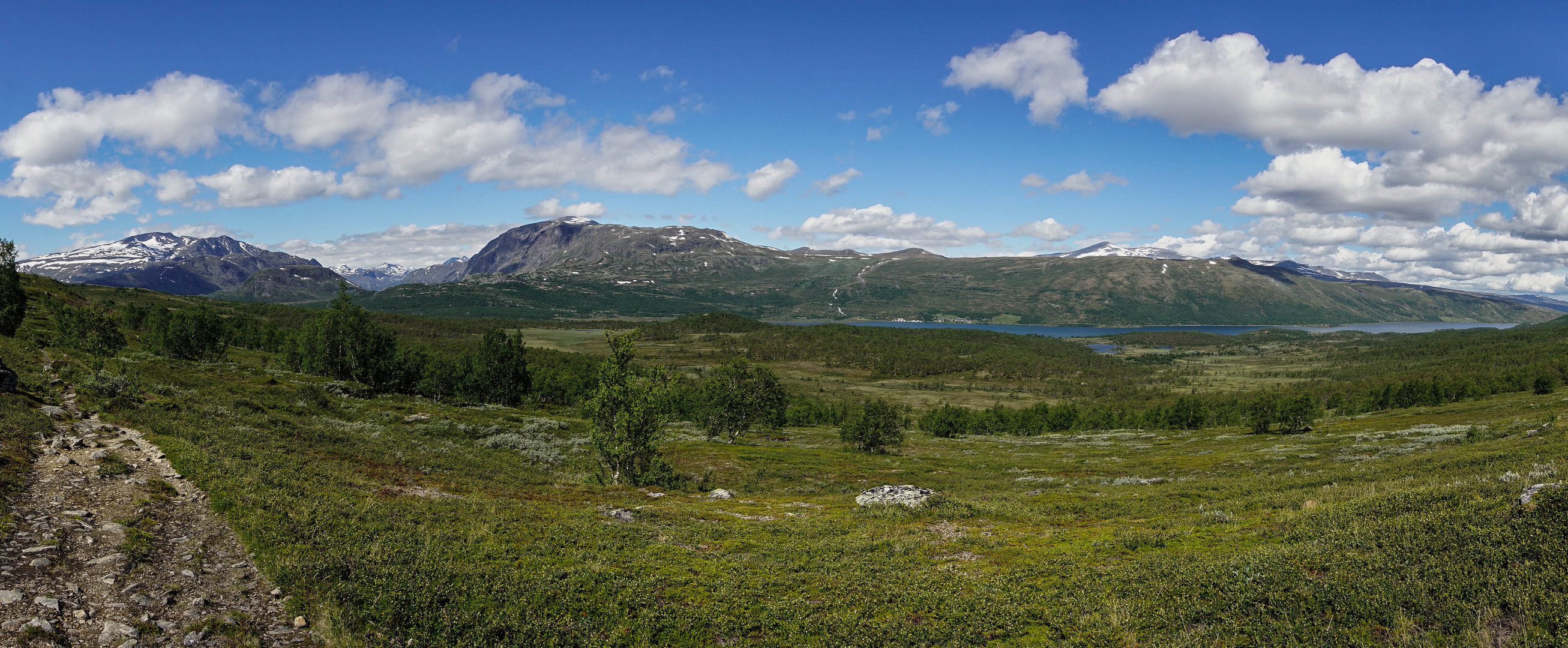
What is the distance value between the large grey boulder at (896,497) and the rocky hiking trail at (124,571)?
2581cm

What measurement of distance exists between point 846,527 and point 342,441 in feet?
114

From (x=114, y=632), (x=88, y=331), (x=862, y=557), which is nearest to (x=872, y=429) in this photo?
(x=862, y=557)

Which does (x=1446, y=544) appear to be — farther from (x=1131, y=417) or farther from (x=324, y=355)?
(x=1131, y=417)

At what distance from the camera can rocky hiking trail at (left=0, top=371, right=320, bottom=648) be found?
998 centimetres

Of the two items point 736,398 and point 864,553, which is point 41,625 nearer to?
point 864,553

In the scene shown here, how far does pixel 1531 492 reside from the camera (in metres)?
14.4

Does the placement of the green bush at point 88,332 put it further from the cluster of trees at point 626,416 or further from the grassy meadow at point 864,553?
the cluster of trees at point 626,416

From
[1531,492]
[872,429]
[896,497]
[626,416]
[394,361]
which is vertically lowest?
[872,429]

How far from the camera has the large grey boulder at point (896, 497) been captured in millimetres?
31266

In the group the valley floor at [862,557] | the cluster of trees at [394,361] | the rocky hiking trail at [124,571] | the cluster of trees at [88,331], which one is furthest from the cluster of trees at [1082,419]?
the rocky hiking trail at [124,571]

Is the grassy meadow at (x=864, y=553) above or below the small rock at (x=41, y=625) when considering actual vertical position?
below

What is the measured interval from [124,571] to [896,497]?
29.1 meters

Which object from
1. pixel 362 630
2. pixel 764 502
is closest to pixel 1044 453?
pixel 764 502

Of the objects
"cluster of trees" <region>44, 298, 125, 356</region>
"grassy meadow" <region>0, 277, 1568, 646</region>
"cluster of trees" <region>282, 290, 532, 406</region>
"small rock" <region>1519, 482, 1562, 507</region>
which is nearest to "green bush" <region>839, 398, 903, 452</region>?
"grassy meadow" <region>0, 277, 1568, 646</region>
